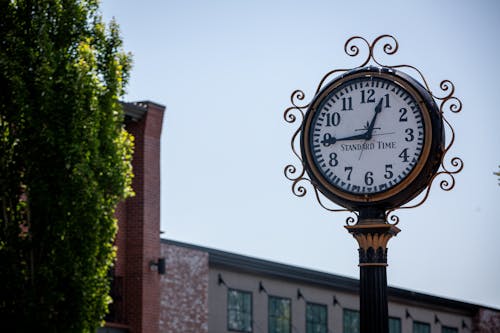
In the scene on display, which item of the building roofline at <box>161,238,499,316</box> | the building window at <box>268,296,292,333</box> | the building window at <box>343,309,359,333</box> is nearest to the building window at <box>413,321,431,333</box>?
the building roofline at <box>161,238,499,316</box>

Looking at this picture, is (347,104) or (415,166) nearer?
(415,166)

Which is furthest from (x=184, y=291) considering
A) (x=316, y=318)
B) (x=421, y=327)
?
(x=421, y=327)

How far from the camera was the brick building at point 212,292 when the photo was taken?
88.2 feet

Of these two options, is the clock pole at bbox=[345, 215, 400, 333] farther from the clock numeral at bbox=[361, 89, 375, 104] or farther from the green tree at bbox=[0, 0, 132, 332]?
the green tree at bbox=[0, 0, 132, 332]

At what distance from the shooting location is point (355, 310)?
4031 cm

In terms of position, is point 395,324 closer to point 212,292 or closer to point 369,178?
point 212,292

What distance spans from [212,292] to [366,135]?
74.2 feet

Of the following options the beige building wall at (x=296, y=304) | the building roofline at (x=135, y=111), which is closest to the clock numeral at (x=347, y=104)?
the building roofline at (x=135, y=111)

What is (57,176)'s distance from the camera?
12945mm

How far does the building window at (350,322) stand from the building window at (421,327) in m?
3.79

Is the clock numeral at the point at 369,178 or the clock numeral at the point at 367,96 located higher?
the clock numeral at the point at 367,96

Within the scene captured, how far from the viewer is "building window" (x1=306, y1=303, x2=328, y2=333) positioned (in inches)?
1484

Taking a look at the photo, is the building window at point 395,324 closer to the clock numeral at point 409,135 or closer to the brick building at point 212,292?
the brick building at point 212,292

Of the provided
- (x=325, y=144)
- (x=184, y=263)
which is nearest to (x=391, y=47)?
(x=325, y=144)
